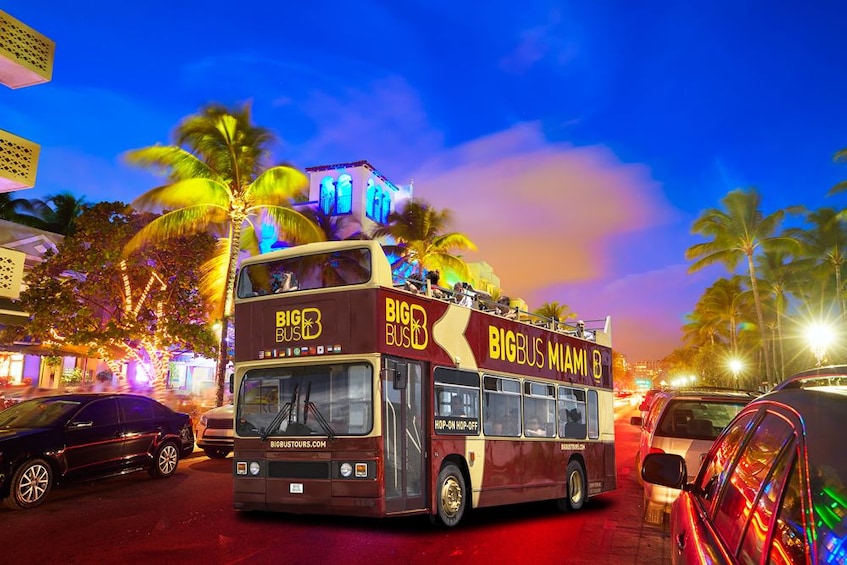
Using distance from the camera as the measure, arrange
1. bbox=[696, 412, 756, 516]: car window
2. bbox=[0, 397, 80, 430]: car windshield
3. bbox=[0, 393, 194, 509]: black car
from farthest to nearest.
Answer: bbox=[0, 397, 80, 430]: car windshield < bbox=[0, 393, 194, 509]: black car < bbox=[696, 412, 756, 516]: car window

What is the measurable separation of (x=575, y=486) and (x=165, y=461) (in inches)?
312

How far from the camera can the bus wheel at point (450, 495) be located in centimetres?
959

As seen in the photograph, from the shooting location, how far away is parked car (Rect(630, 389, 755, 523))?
9711 mm

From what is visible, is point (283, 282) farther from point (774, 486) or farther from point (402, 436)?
point (774, 486)

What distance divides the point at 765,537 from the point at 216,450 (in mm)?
16756

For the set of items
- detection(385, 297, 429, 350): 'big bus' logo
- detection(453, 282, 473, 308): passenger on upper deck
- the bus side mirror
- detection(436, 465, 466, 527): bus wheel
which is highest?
detection(453, 282, 473, 308): passenger on upper deck

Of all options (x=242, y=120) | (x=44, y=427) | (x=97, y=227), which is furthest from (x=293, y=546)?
(x=242, y=120)

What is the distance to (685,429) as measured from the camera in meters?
10.6

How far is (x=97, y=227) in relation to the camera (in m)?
22.0

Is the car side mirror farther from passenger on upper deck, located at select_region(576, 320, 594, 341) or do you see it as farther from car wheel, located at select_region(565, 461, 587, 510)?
passenger on upper deck, located at select_region(576, 320, 594, 341)

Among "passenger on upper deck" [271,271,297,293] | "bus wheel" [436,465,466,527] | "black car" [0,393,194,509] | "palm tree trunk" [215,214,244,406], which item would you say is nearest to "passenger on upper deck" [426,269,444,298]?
"passenger on upper deck" [271,271,297,293]

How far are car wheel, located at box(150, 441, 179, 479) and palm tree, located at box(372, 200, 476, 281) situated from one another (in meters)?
22.7

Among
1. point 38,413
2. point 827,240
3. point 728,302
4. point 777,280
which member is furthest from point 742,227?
point 38,413

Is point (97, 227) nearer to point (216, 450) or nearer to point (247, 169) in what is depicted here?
point (247, 169)
